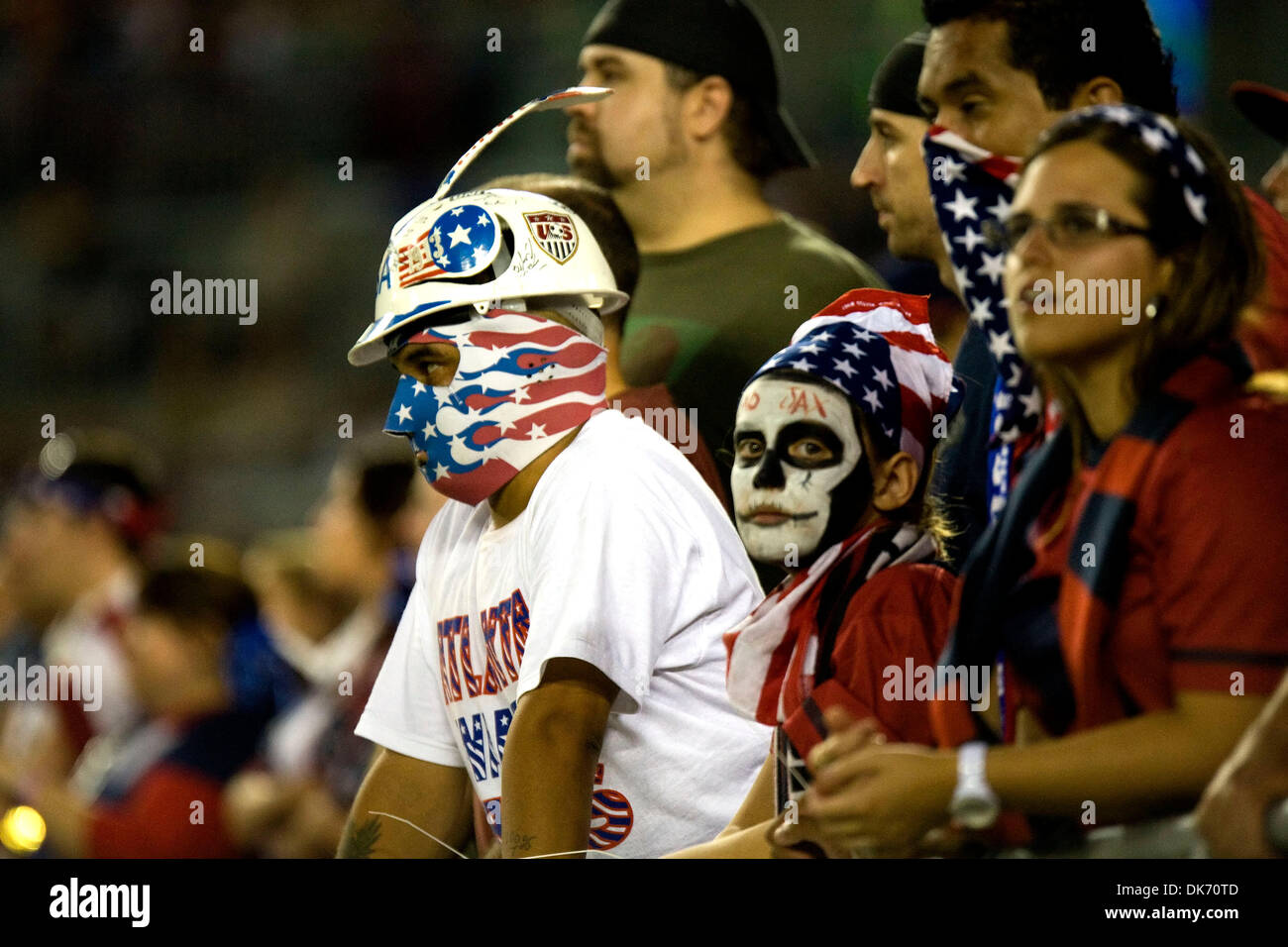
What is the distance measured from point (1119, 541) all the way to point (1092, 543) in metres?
0.04

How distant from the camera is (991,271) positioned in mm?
2670

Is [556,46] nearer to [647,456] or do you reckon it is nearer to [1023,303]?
[647,456]

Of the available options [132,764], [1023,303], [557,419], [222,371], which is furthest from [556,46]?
[1023,303]

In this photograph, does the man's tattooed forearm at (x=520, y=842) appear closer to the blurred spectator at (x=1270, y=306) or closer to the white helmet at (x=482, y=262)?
the white helmet at (x=482, y=262)

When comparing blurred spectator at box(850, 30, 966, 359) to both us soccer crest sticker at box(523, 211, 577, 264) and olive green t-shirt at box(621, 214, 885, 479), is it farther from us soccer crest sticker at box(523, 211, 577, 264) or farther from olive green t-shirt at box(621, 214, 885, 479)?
us soccer crest sticker at box(523, 211, 577, 264)

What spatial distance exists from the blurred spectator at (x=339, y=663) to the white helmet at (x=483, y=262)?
1.80m

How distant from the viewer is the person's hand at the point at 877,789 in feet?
7.55

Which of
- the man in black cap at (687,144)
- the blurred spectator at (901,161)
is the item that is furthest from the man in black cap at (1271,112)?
the man in black cap at (687,144)

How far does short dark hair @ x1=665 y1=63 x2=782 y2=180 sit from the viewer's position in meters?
4.27

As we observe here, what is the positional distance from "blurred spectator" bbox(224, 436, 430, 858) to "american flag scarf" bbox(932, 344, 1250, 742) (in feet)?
8.79

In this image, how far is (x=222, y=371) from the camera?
7375mm

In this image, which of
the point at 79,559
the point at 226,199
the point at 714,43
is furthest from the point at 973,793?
the point at 226,199

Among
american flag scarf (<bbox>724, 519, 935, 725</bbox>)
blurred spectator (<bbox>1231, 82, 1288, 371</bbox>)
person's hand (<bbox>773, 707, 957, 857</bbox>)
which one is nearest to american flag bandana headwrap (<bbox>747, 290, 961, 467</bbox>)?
american flag scarf (<bbox>724, 519, 935, 725</bbox>)
